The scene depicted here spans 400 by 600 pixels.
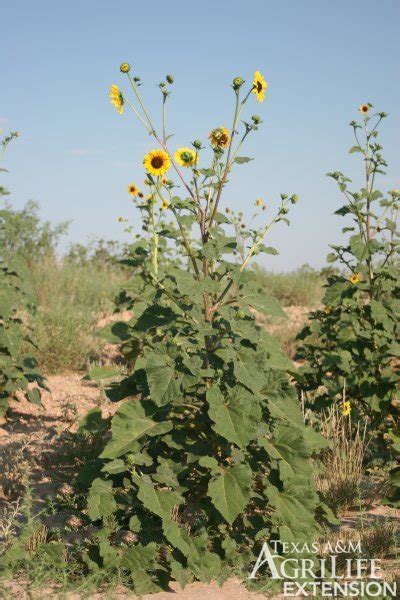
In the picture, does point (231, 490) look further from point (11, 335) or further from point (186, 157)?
point (11, 335)

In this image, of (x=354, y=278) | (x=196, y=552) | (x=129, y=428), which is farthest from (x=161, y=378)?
(x=354, y=278)

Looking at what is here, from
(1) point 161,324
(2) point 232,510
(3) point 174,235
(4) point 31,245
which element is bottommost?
(2) point 232,510

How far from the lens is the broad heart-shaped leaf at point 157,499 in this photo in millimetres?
3508

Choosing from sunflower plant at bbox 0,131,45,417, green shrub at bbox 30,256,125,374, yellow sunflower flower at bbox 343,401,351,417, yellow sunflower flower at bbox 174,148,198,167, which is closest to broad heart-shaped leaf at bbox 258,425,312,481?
yellow sunflower flower at bbox 174,148,198,167

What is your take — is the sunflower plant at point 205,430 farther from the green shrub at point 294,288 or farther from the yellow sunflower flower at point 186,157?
the green shrub at point 294,288

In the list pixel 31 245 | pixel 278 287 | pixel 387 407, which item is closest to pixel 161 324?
pixel 387 407

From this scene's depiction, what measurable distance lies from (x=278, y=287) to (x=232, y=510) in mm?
9788

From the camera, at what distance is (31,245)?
14.4 m

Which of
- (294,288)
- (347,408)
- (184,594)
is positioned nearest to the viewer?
(184,594)

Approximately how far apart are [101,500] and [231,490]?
2.11 feet

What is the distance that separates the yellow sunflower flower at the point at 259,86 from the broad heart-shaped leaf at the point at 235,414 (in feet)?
4.90

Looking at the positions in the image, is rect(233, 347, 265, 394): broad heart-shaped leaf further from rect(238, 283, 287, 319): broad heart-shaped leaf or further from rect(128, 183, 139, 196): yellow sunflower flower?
rect(128, 183, 139, 196): yellow sunflower flower

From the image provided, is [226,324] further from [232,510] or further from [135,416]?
[232,510]

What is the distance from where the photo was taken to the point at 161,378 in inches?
140
